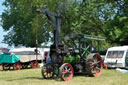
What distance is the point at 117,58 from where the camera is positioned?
18203 millimetres

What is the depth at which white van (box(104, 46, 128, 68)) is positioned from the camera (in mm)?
17766

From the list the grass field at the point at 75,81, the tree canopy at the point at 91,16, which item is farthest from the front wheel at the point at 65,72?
the tree canopy at the point at 91,16

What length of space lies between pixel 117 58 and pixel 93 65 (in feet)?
19.2

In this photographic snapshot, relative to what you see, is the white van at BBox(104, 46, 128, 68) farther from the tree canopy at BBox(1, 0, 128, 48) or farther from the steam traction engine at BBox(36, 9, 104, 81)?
the steam traction engine at BBox(36, 9, 104, 81)

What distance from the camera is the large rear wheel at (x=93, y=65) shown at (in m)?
12.4

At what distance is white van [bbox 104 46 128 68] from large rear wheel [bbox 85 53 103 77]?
4.76 metres

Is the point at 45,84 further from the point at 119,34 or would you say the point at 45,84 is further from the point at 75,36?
the point at 119,34

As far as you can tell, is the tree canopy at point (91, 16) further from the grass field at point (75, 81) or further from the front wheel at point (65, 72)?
the front wheel at point (65, 72)

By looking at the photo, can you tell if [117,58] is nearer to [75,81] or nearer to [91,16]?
[75,81]

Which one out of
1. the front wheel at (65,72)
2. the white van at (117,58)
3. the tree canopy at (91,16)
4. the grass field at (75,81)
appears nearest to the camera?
the grass field at (75,81)

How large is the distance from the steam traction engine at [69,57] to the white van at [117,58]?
187 inches

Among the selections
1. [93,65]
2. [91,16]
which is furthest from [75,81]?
[91,16]

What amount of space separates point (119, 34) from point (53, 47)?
40.5 feet

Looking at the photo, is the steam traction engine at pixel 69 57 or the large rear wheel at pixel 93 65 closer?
the steam traction engine at pixel 69 57
